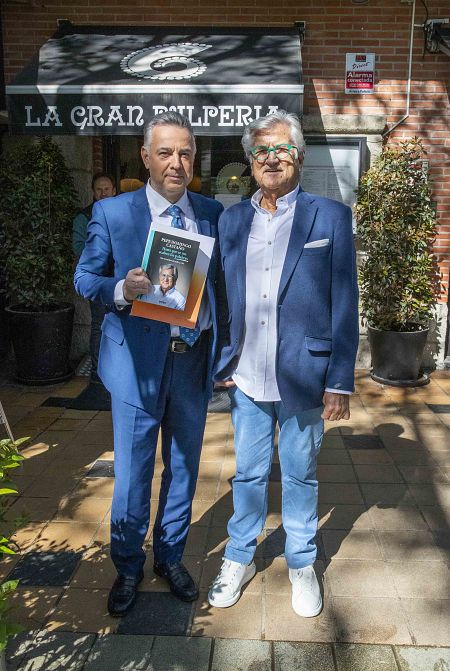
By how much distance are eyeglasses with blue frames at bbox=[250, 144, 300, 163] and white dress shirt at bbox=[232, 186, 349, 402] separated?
16 cm

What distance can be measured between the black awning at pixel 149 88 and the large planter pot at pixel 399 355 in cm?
233

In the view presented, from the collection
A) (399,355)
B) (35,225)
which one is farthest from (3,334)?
(399,355)

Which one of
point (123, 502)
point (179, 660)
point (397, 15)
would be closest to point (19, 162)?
point (397, 15)

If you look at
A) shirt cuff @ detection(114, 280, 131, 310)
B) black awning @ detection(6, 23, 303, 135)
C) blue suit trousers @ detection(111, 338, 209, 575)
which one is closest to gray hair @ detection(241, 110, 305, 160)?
shirt cuff @ detection(114, 280, 131, 310)

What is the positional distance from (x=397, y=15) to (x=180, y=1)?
221cm

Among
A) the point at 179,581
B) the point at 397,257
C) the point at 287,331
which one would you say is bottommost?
the point at 179,581

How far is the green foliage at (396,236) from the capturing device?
6.14 m

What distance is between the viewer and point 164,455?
2.85 metres

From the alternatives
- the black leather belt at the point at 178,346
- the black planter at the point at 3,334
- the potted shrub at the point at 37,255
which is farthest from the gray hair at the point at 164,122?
the black planter at the point at 3,334

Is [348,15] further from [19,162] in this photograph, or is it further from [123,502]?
[123,502]

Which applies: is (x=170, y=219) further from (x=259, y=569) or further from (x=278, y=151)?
(x=259, y=569)

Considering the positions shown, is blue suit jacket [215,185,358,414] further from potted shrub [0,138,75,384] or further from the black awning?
potted shrub [0,138,75,384]

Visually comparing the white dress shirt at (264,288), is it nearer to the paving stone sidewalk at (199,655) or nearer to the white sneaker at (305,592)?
the white sneaker at (305,592)

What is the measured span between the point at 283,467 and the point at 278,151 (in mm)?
1332
